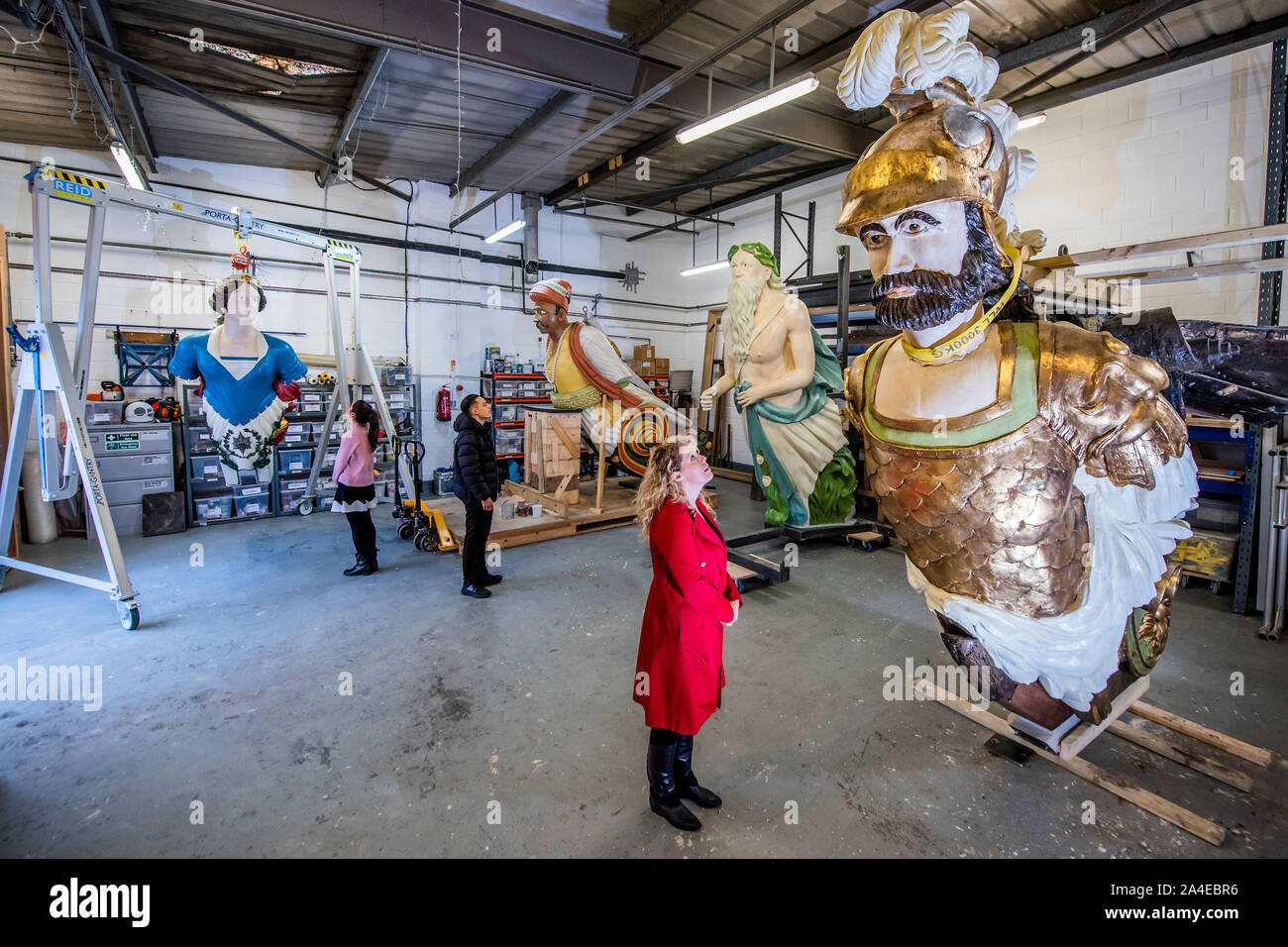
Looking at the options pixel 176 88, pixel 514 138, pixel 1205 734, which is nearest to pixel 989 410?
pixel 1205 734

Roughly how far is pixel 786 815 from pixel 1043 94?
698 cm

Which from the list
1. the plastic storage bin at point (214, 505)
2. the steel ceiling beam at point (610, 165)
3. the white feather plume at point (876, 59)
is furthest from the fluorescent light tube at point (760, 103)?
the plastic storage bin at point (214, 505)

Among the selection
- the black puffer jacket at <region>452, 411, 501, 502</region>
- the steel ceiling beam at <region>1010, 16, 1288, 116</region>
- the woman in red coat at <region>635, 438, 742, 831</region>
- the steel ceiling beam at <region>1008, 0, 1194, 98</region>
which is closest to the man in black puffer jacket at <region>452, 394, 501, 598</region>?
the black puffer jacket at <region>452, 411, 501, 502</region>

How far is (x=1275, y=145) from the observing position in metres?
4.49

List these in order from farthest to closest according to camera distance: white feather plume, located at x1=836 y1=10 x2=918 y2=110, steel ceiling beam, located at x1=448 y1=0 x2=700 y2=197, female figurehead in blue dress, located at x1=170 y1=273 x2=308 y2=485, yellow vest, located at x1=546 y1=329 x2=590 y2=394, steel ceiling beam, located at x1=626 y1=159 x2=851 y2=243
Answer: steel ceiling beam, located at x1=626 y1=159 x2=851 y2=243
yellow vest, located at x1=546 y1=329 x2=590 y2=394
steel ceiling beam, located at x1=448 y1=0 x2=700 y2=197
female figurehead in blue dress, located at x1=170 y1=273 x2=308 y2=485
white feather plume, located at x1=836 y1=10 x2=918 y2=110

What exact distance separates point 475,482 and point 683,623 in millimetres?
2604

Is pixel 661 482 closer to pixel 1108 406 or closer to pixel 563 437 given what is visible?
pixel 1108 406

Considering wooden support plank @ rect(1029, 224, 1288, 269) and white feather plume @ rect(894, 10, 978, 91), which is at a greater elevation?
white feather plume @ rect(894, 10, 978, 91)

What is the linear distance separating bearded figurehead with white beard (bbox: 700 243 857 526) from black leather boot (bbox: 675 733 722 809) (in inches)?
105

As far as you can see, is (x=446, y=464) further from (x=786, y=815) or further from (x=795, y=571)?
(x=786, y=815)

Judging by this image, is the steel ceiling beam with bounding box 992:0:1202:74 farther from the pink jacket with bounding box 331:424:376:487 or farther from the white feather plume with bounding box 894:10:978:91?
the pink jacket with bounding box 331:424:376:487

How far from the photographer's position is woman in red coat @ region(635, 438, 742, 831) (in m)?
1.98

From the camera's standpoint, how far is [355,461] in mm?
4559

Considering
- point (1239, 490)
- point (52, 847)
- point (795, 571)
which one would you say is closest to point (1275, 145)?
point (1239, 490)
